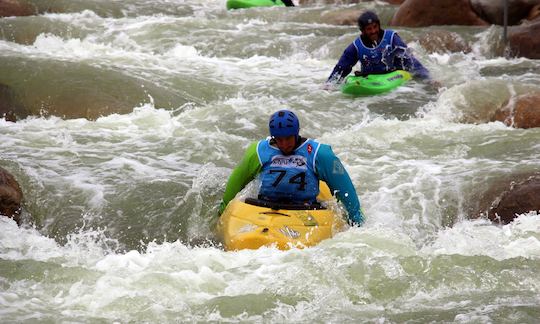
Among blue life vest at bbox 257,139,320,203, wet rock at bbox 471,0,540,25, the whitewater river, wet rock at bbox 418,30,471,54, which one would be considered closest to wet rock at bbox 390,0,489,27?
wet rock at bbox 471,0,540,25

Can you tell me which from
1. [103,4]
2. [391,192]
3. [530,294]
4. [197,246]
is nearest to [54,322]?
[197,246]

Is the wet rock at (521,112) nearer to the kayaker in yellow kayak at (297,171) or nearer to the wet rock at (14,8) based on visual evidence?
the kayaker in yellow kayak at (297,171)

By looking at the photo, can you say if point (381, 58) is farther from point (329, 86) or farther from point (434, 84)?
point (434, 84)

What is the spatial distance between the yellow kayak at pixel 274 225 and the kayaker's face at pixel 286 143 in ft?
1.29

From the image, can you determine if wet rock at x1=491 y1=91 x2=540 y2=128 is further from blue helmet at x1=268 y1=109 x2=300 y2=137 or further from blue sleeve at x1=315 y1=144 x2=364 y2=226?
blue helmet at x1=268 y1=109 x2=300 y2=137

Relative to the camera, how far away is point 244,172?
685 centimetres

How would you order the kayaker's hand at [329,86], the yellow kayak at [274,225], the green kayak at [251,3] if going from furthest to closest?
the green kayak at [251,3] → the kayaker's hand at [329,86] → the yellow kayak at [274,225]

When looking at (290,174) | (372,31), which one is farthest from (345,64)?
(290,174)

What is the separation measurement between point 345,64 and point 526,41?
3.52 m

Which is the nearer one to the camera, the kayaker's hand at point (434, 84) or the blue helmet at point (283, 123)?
the blue helmet at point (283, 123)

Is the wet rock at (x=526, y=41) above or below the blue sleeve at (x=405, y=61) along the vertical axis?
below

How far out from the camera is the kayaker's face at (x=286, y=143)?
6541 mm

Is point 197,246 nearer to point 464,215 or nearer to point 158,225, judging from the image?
point 158,225

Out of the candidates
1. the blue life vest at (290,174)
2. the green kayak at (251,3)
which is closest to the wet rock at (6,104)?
the blue life vest at (290,174)
